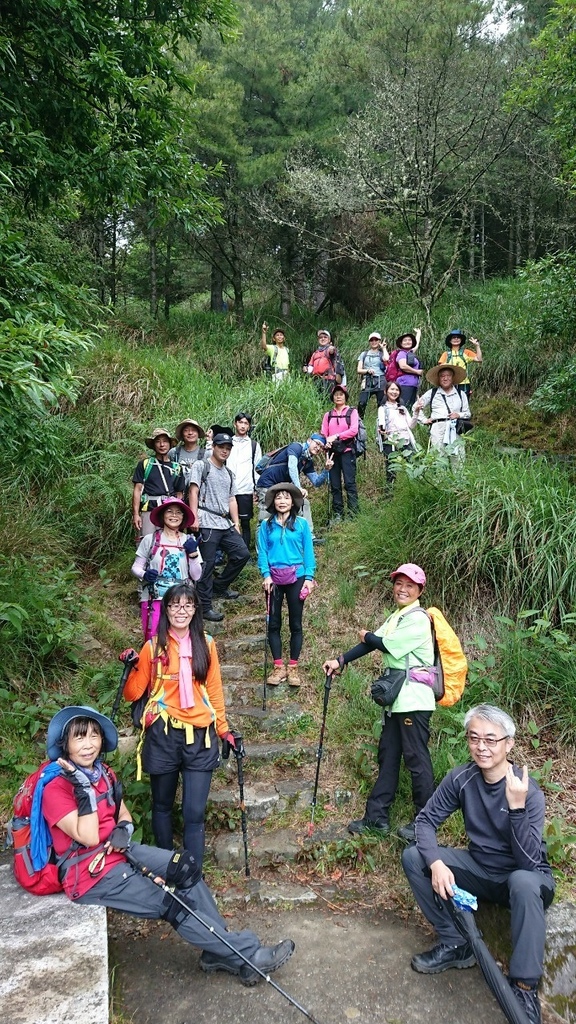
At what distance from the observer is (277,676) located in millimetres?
5504

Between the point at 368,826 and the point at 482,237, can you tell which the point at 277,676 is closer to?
the point at 368,826

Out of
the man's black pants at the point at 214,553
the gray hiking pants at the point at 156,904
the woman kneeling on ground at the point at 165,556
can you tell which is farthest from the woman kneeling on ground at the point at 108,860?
the man's black pants at the point at 214,553

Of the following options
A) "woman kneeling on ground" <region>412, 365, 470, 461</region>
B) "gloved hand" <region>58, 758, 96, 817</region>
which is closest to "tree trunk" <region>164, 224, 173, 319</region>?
"woman kneeling on ground" <region>412, 365, 470, 461</region>

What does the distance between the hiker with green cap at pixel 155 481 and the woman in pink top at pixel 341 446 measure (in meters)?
2.27

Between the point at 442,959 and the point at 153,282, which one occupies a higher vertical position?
the point at 153,282

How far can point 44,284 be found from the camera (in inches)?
172

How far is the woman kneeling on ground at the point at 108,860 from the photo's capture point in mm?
3014

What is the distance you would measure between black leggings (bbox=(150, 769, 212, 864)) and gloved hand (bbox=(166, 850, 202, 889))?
37 centimetres

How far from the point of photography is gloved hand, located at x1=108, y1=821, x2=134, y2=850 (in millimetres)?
3109

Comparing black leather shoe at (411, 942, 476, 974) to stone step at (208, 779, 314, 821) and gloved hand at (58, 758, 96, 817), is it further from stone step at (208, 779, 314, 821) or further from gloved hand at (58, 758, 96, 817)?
gloved hand at (58, 758, 96, 817)

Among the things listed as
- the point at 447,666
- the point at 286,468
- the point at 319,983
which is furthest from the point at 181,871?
the point at 286,468

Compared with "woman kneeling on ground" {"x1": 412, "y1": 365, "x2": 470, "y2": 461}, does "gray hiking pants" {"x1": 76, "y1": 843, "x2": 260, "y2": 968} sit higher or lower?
lower

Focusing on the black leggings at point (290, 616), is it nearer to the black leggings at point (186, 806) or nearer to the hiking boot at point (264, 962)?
the black leggings at point (186, 806)

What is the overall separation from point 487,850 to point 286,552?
8.75 ft
